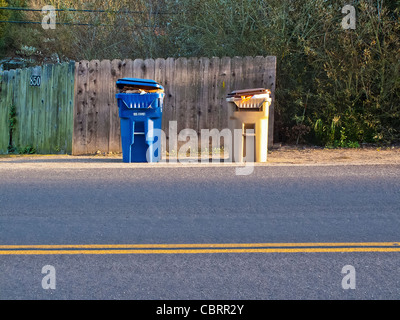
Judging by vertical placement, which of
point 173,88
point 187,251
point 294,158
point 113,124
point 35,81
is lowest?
point 187,251

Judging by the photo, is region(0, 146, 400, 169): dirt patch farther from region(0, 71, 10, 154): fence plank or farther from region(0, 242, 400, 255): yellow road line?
region(0, 242, 400, 255): yellow road line

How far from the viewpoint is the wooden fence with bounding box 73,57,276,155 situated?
13.0 meters

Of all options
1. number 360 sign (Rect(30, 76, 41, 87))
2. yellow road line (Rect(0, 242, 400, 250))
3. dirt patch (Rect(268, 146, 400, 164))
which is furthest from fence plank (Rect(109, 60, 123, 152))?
yellow road line (Rect(0, 242, 400, 250))

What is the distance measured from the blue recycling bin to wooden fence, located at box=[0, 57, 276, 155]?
240 centimetres

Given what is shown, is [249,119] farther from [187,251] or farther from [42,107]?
[187,251]

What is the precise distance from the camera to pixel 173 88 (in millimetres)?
13172

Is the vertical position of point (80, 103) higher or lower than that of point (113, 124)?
higher

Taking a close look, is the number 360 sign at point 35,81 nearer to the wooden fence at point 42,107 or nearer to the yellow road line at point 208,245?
the wooden fence at point 42,107

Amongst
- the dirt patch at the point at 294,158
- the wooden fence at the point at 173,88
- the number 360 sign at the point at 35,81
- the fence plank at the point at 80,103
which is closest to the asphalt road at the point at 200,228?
the dirt patch at the point at 294,158

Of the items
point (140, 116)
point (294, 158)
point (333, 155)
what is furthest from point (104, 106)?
point (333, 155)

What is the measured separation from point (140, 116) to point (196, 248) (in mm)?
5629

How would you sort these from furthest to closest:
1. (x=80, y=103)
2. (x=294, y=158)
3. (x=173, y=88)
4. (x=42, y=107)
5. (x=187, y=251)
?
(x=42, y=107), (x=173, y=88), (x=80, y=103), (x=294, y=158), (x=187, y=251)

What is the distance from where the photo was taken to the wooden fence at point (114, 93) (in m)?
13.0

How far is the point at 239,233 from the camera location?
579 cm
